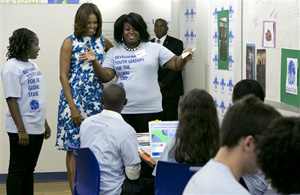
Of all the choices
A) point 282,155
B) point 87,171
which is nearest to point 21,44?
point 87,171

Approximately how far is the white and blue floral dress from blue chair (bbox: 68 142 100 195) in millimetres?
1334

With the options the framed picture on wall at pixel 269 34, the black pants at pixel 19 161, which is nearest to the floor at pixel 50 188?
the black pants at pixel 19 161

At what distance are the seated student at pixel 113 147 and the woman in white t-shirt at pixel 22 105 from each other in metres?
1.41

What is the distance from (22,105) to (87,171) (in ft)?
5.14

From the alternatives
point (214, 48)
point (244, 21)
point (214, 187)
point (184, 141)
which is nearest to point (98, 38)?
point (244, 21)

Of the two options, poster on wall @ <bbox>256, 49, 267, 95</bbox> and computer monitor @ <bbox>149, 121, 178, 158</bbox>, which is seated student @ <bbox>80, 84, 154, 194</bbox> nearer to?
computer monitor @ <bbox>149, 121, 178, 158</bbox>

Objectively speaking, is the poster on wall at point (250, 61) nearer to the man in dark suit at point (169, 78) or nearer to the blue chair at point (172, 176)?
the man in dark suit at point (169, 78)

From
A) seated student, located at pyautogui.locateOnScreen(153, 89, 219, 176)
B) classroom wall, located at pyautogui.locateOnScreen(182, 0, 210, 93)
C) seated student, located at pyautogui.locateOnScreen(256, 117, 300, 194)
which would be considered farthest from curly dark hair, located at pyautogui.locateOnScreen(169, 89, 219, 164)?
classroom wall, located at pyautogui.locateOnScreen(182, 0, 210, 93)

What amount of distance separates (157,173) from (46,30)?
13.6ft

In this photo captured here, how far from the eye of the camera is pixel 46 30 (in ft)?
22.1

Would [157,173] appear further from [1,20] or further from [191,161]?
[1,20]

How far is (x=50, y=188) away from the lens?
6.62 meters

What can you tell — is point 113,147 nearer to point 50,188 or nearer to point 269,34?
point 269,34

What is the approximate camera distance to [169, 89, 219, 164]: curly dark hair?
9.33ft
